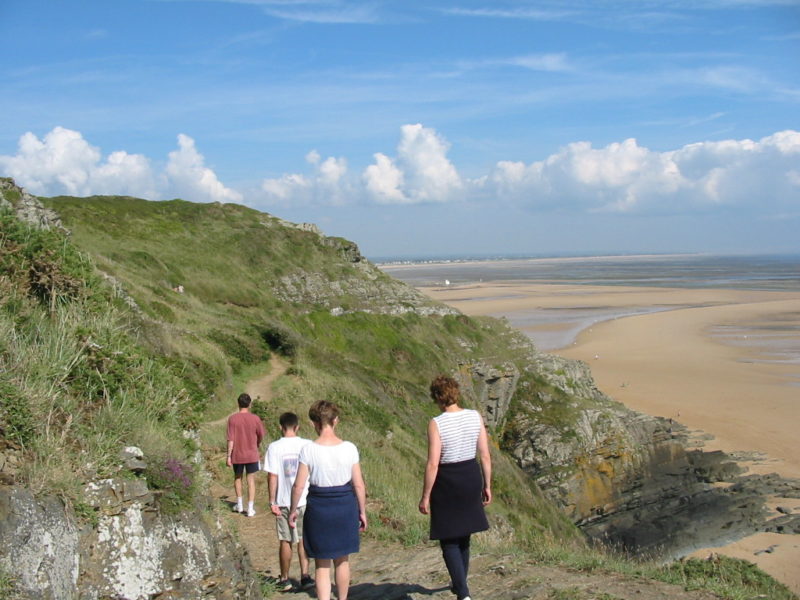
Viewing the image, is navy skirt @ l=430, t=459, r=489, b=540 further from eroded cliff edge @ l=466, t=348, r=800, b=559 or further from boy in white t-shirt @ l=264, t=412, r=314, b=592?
eroded cliff edge @ l=466, t=348, r=800, b=559

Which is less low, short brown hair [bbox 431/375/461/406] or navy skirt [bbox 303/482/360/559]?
short brown hair [bbox 431/375/461/406]

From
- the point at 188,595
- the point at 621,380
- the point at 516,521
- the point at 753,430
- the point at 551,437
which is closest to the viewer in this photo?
the point at 188,595

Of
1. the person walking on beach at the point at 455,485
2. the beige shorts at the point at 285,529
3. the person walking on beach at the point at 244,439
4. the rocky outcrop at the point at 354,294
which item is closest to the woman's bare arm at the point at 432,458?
the person walking on beach at the point at 455,485

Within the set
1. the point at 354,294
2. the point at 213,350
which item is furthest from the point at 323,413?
the point at 354,294

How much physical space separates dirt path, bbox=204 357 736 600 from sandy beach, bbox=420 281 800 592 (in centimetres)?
988

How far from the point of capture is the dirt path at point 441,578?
667 centimetres

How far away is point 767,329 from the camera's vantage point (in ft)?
198

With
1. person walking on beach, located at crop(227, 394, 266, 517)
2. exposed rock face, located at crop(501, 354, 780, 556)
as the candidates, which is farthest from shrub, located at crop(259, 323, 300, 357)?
person walking on beach, located at crop(227, 394, 266, 517)

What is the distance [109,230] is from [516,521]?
978 inches

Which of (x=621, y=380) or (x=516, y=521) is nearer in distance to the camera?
(x=516, y=521)

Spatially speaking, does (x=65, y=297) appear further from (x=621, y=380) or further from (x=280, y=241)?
(x=621, y=380)

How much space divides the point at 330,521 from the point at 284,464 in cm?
159

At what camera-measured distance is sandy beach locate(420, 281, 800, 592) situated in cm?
2900

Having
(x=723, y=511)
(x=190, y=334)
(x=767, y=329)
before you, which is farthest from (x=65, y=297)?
(x=767, y=329)
